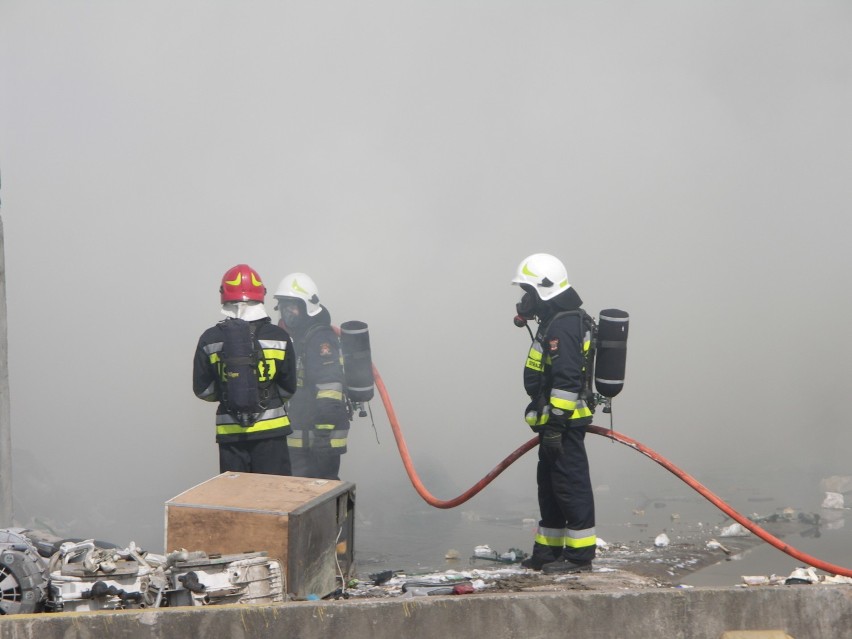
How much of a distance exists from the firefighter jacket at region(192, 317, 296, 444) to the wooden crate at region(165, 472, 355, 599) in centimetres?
69

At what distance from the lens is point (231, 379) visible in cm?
538

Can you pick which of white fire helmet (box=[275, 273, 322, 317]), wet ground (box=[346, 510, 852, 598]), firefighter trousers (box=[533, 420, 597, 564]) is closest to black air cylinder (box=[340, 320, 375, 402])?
white fire helmet (box=[275, 273, 322, 317])

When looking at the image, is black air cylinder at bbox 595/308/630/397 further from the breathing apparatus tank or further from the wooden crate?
the breathing apparatus tank

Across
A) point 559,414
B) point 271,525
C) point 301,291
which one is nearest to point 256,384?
point 271,525

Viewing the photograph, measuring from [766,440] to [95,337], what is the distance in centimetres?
876

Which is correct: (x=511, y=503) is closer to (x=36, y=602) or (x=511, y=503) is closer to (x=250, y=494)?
(x=250, y=494)

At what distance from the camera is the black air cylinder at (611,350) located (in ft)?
17.6

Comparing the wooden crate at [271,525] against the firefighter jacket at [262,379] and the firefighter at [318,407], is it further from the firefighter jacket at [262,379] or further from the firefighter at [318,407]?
the firefighter at [318,407]

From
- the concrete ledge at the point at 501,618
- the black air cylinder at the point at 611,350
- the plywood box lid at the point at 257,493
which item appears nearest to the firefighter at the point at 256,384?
the plywood box lid at the point at 257,493

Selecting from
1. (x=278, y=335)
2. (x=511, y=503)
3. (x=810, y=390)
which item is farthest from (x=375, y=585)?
(x=810, y=390)

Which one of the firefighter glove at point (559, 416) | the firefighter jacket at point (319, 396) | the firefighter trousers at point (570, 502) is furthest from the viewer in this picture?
the firefighter jacket at point (319, 396)

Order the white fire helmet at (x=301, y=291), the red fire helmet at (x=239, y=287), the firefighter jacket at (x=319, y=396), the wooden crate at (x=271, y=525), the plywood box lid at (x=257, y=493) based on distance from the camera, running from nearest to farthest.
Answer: the wooden crate at (x=271, y=525)
the plywood box lid at (x=257, y=493)
the red fire helmet at (x=239, y=287)
the firefighter jacket at (x=319, y=396)
the white fire helmet at (x=301, y=291)

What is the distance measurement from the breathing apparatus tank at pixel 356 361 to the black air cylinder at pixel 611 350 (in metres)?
2.18

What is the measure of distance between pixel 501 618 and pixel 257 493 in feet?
5.64
